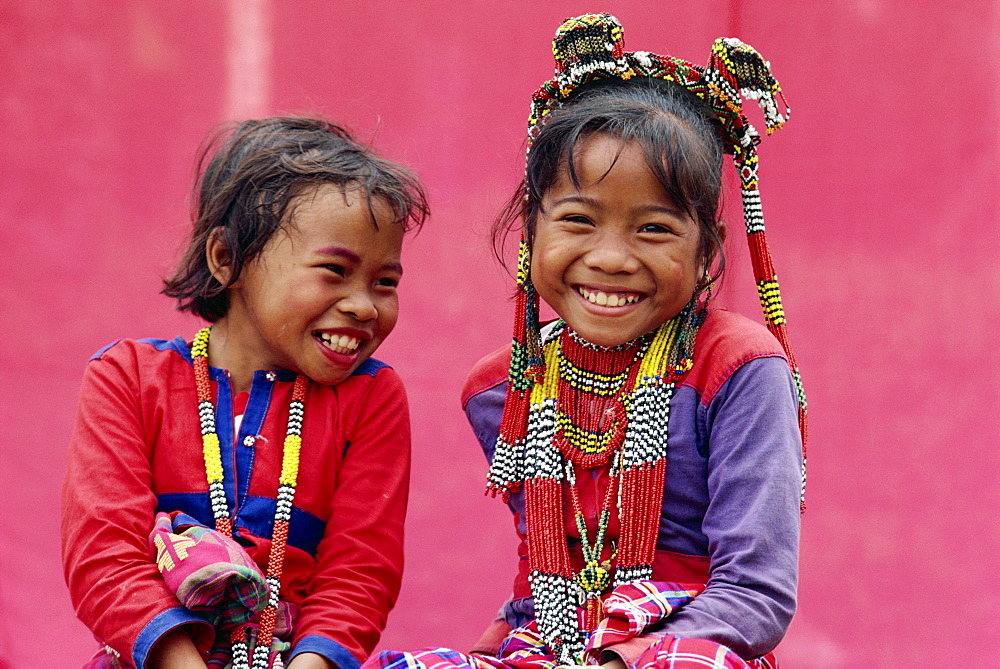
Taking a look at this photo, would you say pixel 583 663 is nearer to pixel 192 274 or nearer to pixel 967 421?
pixel 192 274

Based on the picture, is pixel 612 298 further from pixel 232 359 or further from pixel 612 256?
pixel 232 359

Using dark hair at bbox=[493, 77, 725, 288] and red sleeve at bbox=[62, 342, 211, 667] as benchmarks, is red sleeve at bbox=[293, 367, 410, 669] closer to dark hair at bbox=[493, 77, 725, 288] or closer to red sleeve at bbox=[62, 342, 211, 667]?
red sleeve at bbox=[62, 342, 211, 667]

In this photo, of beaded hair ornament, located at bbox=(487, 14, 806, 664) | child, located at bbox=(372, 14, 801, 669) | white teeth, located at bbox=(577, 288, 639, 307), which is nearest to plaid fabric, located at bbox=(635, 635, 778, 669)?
child, located at bbox=(372, 14, 801, 669)

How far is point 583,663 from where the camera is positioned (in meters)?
1.73

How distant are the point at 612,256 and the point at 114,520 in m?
0.89

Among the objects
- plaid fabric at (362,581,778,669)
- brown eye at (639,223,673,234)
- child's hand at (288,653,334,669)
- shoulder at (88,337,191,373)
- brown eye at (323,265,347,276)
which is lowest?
child's hand at (288,653,334,669)

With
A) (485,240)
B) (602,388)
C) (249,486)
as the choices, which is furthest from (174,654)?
(485,240)

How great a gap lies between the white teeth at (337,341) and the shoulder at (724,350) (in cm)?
59

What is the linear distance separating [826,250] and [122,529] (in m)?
1.73

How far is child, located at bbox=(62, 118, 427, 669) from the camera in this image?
6.18ft

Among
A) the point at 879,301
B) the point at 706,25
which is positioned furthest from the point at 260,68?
the point at 879,301

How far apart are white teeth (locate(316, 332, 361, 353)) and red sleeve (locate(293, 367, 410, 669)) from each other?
4.4 inches

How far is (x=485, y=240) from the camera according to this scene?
2.96 metres

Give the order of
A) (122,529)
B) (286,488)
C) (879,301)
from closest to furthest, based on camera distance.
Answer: (122,529), (286,488), (879,301)
